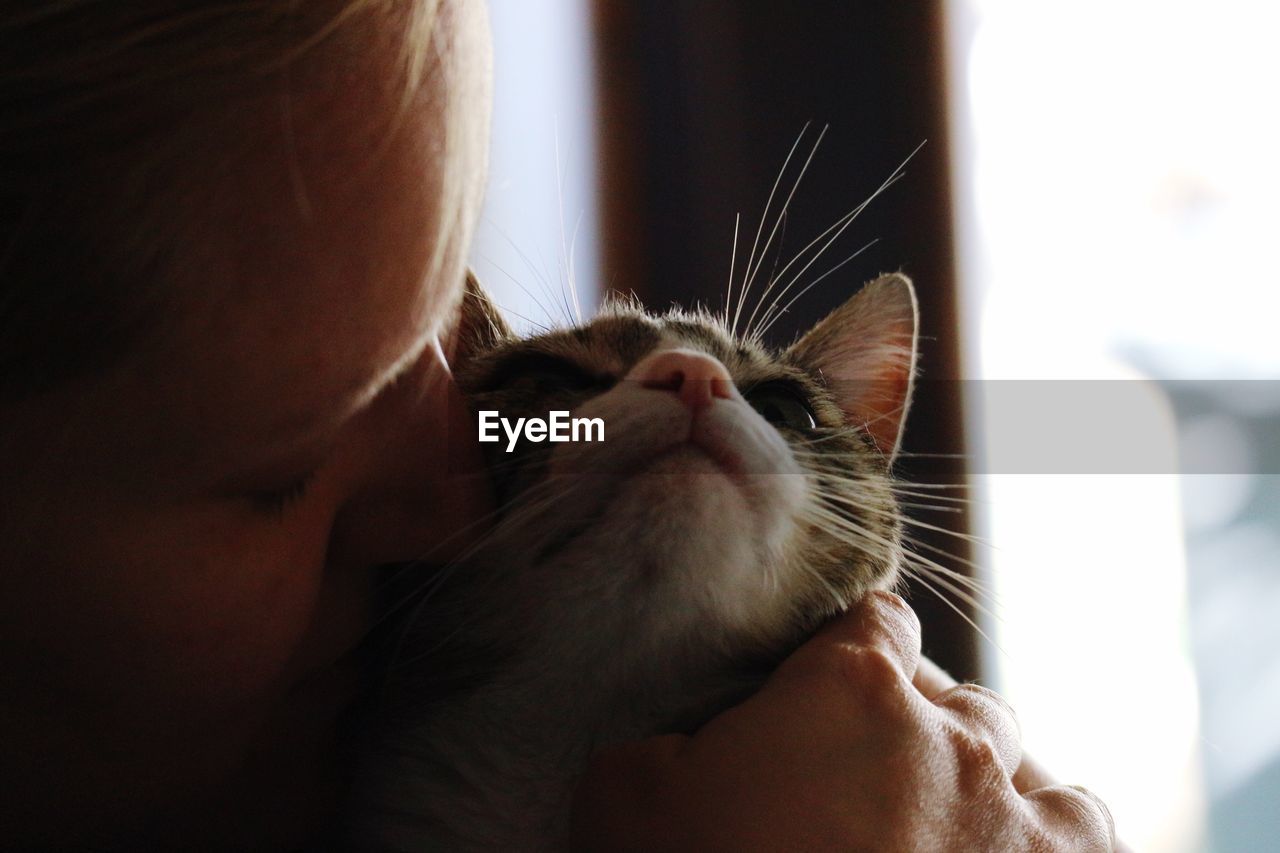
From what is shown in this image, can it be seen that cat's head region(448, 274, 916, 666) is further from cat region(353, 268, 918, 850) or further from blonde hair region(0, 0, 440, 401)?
blonde hair region(0, 0, 440, 401)

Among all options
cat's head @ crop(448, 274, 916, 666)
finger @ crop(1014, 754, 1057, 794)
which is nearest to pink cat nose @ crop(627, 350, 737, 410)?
cat's head @ crop(448, 274, 916, 666)

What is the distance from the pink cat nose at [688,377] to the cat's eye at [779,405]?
0.13 metres

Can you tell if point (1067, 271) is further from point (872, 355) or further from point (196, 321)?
point (196, 321)

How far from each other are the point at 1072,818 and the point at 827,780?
254 mm

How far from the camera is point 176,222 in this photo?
1.32 ft

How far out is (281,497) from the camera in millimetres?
539

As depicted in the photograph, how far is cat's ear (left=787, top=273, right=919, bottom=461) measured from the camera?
39.3 inches

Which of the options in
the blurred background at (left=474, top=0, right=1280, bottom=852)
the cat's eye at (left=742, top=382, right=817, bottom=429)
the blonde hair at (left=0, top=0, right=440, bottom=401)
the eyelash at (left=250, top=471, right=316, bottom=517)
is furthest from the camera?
the blurred background at (left=474, top=0, right=1280, bottom=852)

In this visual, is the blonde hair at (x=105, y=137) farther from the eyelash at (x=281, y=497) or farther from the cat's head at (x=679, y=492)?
the cat's head at (x=679, y=492)

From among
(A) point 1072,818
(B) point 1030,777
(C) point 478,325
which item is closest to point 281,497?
(C) point 478,325

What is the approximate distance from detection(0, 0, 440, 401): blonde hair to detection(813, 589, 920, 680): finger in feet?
1.72

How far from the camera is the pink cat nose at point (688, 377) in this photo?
0.66m

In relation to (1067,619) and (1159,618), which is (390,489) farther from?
(1159,618)

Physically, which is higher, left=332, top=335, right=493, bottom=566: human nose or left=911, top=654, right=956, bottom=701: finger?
left=332, top=335, right=493, bottom=566: human nose
